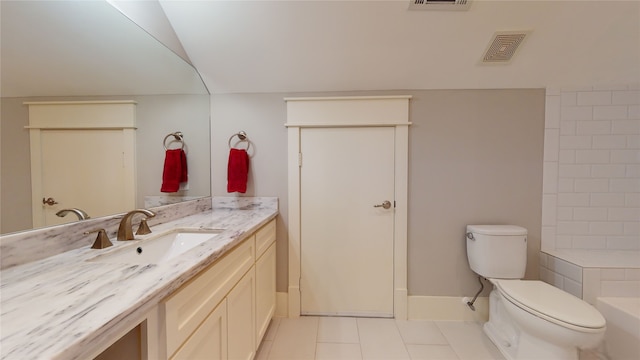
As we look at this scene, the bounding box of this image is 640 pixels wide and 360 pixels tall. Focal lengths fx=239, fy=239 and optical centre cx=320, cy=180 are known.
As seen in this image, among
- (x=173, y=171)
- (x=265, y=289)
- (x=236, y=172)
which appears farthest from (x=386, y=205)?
(x=173, y=171)

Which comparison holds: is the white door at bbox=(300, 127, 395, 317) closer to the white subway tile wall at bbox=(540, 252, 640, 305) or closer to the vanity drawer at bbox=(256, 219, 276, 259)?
the vanity drawer at bbox=(256, 219, 276, 259)

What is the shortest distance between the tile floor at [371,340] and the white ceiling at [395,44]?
5.92 ft

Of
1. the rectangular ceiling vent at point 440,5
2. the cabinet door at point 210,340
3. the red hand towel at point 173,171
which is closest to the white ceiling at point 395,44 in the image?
the rectangular ceiling vent at point 440,5

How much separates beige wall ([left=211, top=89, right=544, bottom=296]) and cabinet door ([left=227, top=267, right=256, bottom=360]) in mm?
997

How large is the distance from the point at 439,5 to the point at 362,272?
1854 millimetres

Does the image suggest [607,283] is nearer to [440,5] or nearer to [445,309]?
[445,309]

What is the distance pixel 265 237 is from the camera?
62.5 inches

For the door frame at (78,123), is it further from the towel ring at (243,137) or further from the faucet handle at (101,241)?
the towel ring at (243,137)

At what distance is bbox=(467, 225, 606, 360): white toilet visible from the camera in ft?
3.83

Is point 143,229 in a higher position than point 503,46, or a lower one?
lower

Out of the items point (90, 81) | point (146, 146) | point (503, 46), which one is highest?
point (503, 46)

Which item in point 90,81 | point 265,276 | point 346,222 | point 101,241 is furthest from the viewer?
point 346,222

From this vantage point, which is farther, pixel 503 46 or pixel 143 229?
pixel 503 46

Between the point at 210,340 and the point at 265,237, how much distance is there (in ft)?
2.41
